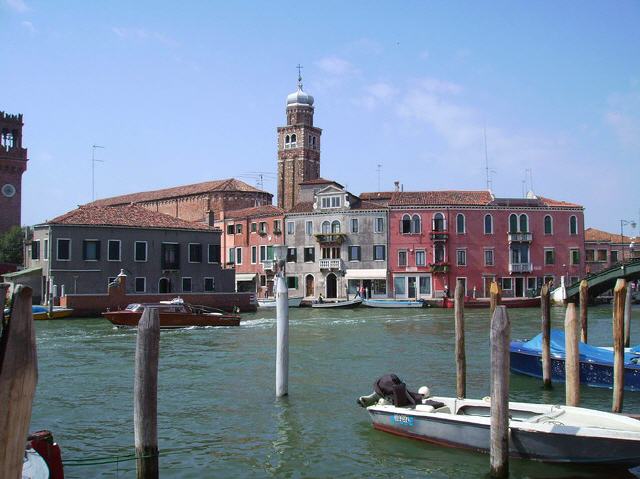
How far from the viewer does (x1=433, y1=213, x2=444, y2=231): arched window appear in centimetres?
4488

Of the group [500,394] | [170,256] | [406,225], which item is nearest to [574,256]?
[406,225]

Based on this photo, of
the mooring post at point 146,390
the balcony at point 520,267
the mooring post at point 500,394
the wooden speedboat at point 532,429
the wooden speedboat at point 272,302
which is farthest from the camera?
the balcony at point 520,267

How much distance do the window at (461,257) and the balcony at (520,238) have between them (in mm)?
2989

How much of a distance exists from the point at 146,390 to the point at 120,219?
32.9m

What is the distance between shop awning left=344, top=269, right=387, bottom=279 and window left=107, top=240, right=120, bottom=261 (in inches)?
595

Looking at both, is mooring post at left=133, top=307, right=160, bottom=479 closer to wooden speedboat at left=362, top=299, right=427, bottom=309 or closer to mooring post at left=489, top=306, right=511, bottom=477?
mooring post at left=489, top=306, right=511, bottom=477

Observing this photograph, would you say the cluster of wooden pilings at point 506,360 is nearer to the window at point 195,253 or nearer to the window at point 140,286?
the window at point 140,286

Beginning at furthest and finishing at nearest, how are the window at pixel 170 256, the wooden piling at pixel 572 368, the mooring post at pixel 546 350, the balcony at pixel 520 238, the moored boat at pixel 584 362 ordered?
the balcony at pixel 520 238 < the window at pixel 170 256 < the mooring post at pixel 546 350 < the moored boat at pixel 584 362 < the wooden piling at pixel 572 368

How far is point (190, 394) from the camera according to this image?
43.2 feet

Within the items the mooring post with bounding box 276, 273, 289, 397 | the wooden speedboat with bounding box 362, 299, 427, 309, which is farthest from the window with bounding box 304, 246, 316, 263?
the mooring post with bounding box 276, 273, 289, 397

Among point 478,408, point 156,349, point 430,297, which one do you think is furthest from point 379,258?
point 156,349

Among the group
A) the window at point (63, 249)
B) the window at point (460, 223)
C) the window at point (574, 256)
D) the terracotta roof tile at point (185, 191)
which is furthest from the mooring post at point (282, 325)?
the terracotta roof tile at point (185, 191)

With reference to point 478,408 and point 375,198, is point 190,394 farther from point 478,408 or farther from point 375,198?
point 375,198

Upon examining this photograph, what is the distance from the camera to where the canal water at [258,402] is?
877 cm
